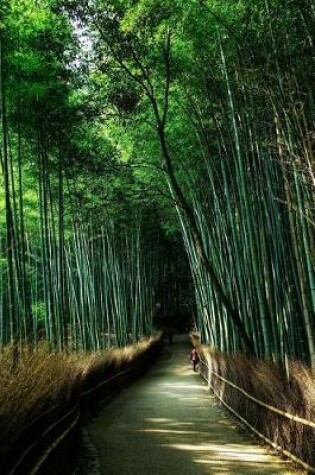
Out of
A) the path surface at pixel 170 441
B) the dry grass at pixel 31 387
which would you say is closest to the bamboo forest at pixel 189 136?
the dry grass at pixel 31 387

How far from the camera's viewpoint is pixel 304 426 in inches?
138

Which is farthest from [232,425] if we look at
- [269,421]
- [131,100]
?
[131,100]

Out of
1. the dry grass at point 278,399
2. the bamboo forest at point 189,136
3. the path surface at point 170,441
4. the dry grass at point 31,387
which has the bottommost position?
the path surface at point 170,441

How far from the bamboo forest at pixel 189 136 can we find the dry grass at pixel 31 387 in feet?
0.08

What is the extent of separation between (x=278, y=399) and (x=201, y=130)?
13.0 ft

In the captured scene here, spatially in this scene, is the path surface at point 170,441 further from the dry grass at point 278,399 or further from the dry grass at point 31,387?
the dry grass at point 31,387

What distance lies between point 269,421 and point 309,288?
1.35 meters

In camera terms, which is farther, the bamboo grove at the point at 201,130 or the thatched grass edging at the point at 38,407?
the bamboo grove at the point at 201,130

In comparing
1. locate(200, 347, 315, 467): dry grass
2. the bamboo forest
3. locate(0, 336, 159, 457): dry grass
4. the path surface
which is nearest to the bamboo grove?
the bamboo forest

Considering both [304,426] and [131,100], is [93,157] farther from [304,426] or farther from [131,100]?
[304,426]

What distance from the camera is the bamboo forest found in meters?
3.84

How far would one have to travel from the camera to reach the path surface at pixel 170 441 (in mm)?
3883

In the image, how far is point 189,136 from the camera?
7988 millimetres

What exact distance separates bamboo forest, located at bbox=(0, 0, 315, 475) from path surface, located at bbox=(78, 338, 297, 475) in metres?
0.78
